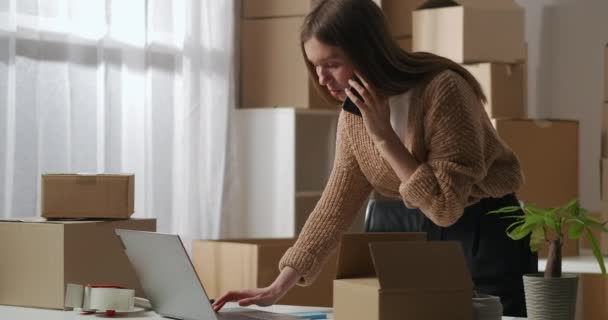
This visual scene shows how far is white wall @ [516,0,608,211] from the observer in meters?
4.14

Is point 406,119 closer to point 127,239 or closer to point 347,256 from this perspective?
point 347,256

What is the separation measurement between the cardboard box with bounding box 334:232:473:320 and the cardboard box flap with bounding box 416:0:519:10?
2.23 meters

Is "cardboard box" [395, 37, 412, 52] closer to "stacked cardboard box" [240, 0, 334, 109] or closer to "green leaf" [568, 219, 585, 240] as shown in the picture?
"stacked cardboard box" [240, 0, 334, 109]

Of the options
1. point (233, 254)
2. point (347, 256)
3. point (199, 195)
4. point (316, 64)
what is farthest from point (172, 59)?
point (347, 256)

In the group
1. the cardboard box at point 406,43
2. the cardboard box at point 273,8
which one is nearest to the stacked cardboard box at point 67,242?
the cardboard box at point 273,8

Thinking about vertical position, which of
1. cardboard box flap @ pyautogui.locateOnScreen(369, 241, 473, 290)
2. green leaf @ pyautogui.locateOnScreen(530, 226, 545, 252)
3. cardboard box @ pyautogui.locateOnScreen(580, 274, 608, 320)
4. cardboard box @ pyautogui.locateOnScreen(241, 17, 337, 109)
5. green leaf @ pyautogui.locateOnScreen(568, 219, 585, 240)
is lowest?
cardboard box @ pyautogui.locateOnScreen(580, 274, 608, 320)

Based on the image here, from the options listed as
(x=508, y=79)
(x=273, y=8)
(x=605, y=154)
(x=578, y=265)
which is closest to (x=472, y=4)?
(x=508, y=79)

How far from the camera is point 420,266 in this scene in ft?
4.75

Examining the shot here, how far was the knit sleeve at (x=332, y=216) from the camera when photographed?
193cm

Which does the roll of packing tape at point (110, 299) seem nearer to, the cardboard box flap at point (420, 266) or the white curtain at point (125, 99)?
the cardboard box flap at point (420, 266)

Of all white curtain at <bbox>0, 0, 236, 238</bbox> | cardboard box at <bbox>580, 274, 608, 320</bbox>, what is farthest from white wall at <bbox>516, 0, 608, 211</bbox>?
white curtain at <bbox>0, 0, 236, 238</bbox>

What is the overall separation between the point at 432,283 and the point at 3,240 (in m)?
1.09

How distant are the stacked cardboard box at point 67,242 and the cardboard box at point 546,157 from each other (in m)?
1.72

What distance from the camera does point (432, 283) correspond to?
144 cm
